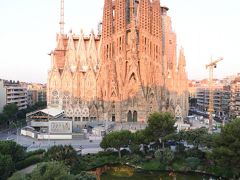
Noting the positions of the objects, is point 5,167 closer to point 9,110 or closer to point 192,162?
point 192,162

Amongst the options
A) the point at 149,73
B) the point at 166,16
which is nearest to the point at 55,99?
the point at 149,73

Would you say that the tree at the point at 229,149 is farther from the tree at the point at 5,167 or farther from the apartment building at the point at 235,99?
the apartment building at the point at 235,99

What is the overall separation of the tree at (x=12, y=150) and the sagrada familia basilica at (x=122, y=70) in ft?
138

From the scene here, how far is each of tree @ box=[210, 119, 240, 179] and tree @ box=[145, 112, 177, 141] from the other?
11.7m

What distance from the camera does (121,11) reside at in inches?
3115

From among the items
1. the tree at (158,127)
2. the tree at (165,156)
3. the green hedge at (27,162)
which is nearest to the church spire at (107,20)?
the tree at (158,127)

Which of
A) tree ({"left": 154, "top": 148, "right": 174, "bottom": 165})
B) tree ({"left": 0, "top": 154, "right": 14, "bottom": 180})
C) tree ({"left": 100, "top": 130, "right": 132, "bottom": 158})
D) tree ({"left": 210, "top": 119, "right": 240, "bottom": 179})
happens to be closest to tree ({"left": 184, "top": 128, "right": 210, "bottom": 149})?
tree ({"left": 154, "top": 148, "right": 174, "bottom": 165})

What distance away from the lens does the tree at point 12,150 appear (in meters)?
33.3

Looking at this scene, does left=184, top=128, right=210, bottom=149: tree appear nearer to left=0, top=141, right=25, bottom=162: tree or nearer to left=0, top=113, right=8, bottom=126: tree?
left=0, top=141, right=25, bottom=162: tree

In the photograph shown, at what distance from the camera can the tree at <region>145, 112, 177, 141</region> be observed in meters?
45.8

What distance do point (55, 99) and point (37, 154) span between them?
144 ft

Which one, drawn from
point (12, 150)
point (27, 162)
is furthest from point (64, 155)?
point (12, 150)

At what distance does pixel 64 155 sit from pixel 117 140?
10364 mm

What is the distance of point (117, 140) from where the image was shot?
139ft
